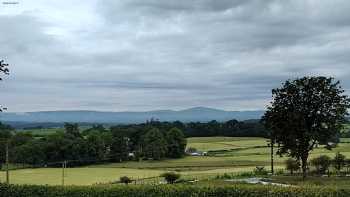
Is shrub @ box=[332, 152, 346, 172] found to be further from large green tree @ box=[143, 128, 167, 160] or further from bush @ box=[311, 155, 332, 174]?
large green tree @ box=[143, 128, 167, 160]

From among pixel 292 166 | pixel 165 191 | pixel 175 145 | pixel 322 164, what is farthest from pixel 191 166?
pixel 165 191

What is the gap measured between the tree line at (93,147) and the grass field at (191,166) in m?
4.76

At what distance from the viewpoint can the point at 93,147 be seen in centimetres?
11100

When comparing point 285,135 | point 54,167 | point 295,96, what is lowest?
point 54,167

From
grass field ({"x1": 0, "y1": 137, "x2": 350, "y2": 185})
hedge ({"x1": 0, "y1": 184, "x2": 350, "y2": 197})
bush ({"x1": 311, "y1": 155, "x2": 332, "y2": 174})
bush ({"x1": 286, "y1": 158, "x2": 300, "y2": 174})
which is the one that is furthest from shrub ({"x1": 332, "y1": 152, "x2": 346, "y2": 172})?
hedge ({"x1": 0, "y1": 184, "x2": 350, "y2": 197})

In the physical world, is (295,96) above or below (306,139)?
above

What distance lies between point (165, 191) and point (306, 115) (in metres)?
37.5

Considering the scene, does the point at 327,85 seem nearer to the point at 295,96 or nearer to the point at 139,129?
the point at 295,96

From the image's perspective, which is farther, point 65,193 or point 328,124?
point 328,124

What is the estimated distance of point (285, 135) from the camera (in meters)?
67.4

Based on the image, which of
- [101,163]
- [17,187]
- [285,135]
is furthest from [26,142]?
[17,187]

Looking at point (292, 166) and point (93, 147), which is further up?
point (93, 147)

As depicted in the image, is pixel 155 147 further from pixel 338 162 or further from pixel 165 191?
pixel 165 191

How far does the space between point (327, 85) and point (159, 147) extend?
51873 millimetres
